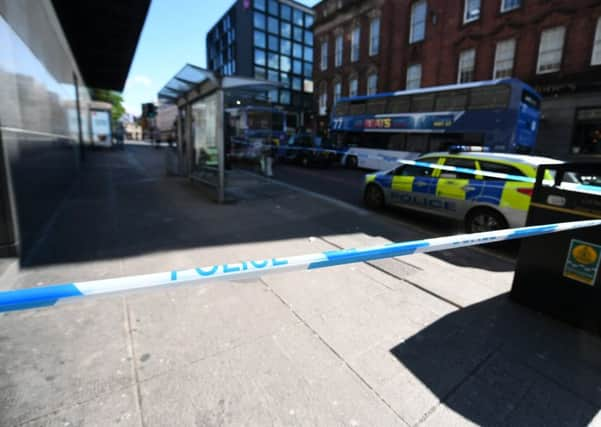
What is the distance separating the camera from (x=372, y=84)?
26.3 metres

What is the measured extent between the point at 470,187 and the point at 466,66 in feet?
59.5

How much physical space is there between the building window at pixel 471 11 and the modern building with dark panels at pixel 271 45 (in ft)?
67.6

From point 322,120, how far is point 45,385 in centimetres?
3115

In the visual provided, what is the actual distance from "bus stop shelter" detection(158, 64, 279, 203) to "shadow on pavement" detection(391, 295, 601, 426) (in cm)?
634

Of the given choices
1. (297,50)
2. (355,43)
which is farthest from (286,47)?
(355,43)

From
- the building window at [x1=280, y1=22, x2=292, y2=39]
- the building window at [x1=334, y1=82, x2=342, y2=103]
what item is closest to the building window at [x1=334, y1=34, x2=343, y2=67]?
the building window at [x1=334, y1=82, x2=342, y2=103]

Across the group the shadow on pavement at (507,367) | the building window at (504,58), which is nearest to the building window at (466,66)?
the building window at (504,58)

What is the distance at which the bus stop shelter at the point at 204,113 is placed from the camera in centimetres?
749

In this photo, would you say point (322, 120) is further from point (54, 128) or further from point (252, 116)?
point (54, 128)

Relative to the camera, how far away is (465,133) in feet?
42.0

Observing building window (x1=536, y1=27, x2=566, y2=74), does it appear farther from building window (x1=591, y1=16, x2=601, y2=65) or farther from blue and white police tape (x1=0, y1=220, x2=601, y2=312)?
blue and white police tape (x1=0, y1=220, x2=601, y2=312)

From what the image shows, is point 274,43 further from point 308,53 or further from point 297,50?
point 308,53

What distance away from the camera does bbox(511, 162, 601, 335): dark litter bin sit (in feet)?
9.24

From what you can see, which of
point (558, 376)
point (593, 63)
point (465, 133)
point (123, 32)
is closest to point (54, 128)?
point (123, 32)
